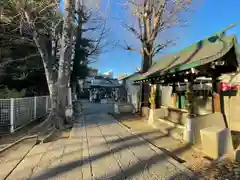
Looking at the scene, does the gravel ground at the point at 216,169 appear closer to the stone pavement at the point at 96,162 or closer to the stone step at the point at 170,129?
the stone pavement at the point at 96,162

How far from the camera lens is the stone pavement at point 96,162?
3.53 metres

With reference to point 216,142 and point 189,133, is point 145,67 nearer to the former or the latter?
point 189,133

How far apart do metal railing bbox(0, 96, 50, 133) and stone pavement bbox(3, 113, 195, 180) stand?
102 inches

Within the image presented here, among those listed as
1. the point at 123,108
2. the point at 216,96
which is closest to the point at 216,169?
the point at 216,96

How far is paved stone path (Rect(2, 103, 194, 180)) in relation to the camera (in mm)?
3529

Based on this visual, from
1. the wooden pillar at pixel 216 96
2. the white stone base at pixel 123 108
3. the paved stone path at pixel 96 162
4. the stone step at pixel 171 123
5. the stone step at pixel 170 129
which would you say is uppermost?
the wooden pillar at pixel 216 96

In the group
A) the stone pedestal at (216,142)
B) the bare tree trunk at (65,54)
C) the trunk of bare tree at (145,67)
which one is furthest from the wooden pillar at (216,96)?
the trunk of bare tree at (145,67)

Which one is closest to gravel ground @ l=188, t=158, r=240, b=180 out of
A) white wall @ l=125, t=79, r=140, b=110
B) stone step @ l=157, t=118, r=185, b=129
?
stone step @ l=157, t=118, r=185, b=129

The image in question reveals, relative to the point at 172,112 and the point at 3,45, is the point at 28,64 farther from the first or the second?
the point at 172,112

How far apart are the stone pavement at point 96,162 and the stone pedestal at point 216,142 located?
1.05 metres

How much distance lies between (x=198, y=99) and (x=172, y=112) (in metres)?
1.43

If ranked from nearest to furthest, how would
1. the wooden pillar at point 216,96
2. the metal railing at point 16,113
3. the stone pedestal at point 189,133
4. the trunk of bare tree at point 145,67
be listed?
the stone pedestal at point 189,133 < the wooden pillar at point 216,96 < the metal railing at point 16,113 < the trunk of bare tree at point 145,67

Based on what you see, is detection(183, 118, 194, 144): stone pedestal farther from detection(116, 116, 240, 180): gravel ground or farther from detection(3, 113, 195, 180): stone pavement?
detection(3, 113, 195, 180): stone pavement

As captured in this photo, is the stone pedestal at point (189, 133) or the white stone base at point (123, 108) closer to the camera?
the stone pedestal at point (189, 133)
